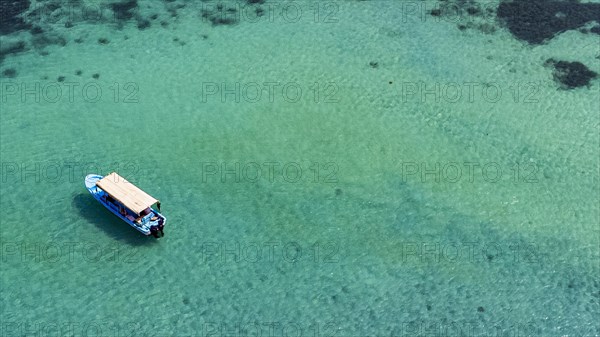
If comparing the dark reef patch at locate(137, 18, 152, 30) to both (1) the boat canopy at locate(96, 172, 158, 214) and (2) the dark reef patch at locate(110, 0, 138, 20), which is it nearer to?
(2) the dark reef patch at locate(110, 0, 138, 20)

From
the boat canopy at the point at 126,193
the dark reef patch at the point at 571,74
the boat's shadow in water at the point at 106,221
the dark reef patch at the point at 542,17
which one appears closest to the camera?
the boat canopy at the point at 126,193

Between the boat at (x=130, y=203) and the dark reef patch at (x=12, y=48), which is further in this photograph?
the dark reef patch at (x=12, y=48)

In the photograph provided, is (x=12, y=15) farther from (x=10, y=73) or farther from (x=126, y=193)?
(x=126, y=193)

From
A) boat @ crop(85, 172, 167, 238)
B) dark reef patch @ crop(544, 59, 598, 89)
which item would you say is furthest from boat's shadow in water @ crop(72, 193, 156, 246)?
dark reef patch @ crop(544, 59, 598, 89)

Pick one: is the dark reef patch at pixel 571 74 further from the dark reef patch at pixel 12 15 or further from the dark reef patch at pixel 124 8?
the dark reef patch at pixel 12 15

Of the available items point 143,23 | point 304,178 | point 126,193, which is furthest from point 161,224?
point 143,23

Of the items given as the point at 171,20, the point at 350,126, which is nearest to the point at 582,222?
the point at 350,126

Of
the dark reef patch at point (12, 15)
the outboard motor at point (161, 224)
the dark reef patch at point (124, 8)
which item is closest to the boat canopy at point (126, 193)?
the outboard motor at point (161, 224)
